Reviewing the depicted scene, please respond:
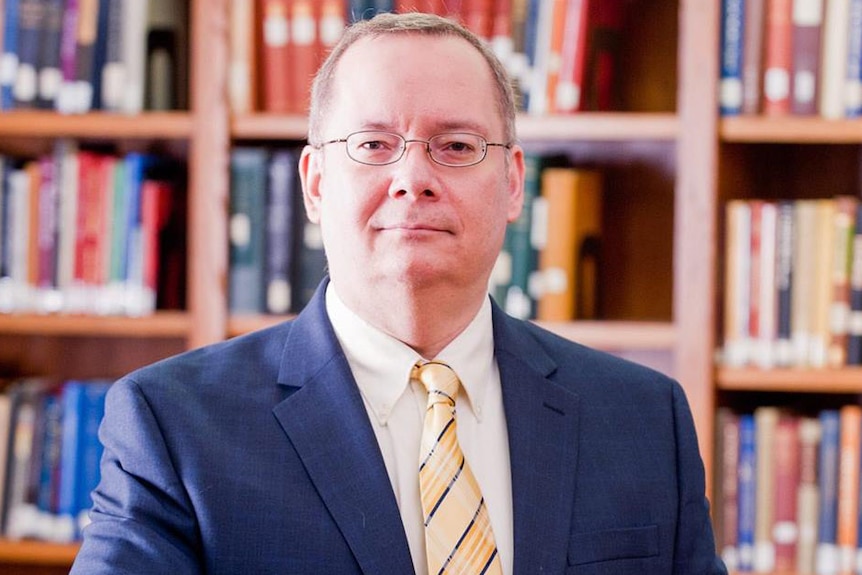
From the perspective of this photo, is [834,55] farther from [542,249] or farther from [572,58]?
[542,249]

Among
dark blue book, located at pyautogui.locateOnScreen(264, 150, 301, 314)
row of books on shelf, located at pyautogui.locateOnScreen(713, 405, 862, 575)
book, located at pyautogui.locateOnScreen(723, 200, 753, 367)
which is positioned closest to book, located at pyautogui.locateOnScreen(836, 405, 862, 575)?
row of books on shelf, located at pyautogui.locateOnScreen(713, 405, 862, 575)

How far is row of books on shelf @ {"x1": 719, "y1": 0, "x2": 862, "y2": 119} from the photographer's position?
89.2 inches

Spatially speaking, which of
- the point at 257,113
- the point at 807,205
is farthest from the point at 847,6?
the point at 257,113

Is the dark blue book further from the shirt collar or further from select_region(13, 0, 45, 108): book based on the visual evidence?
the shirt collar

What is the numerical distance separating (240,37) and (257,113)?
6.2 inches

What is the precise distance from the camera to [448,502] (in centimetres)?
132

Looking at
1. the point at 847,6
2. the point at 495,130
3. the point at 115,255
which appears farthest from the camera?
the point at 115,255

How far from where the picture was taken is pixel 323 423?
1344 mm

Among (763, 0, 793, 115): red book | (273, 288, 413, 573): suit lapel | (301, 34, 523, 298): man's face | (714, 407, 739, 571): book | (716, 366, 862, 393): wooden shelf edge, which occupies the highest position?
(763, 0, 793, 115): red book

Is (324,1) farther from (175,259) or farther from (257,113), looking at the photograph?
(175,259)

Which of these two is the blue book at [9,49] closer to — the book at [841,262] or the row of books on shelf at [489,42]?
the row of books on shelf at [489,42]

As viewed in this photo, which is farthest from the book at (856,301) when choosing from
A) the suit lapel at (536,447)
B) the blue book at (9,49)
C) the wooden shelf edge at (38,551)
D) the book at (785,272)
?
the blue book at (9,49)

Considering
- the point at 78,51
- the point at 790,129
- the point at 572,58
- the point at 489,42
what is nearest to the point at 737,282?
the point at 790,129

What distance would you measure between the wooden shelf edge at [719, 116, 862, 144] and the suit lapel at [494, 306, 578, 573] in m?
0.94
